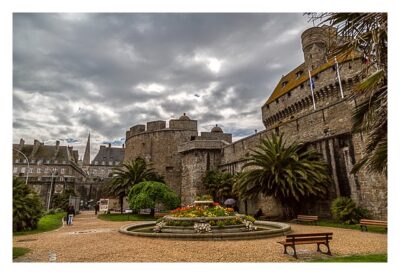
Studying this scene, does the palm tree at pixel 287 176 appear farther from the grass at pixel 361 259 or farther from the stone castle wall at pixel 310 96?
the grass at pixel 361 259

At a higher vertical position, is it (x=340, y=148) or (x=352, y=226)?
(x=340, y=148)

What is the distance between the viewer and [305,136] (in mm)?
17516

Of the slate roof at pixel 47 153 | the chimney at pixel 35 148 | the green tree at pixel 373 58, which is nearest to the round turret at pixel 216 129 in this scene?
the green tree at pixel 373 58

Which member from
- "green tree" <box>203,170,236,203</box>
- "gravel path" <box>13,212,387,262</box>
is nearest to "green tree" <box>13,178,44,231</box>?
"gravel path" <box>13,212,387,262</box>

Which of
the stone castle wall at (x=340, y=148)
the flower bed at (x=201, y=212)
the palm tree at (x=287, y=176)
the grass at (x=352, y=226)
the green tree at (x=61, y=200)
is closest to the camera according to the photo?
the flower bed at (x=201, y=212)

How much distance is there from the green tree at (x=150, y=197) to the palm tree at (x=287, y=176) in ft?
21.2

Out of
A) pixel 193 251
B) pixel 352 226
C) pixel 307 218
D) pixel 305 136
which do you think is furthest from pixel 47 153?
pixel 352 226

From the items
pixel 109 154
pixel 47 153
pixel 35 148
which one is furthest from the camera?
pixel 109 154

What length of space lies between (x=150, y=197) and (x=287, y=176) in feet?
34.3

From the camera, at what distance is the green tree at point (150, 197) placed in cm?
1961

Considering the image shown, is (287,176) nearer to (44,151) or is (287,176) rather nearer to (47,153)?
(47,153)

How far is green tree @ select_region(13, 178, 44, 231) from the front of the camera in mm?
11227

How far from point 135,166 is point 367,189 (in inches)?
752

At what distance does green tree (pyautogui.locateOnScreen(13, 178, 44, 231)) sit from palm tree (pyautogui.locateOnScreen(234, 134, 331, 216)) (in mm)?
11001
